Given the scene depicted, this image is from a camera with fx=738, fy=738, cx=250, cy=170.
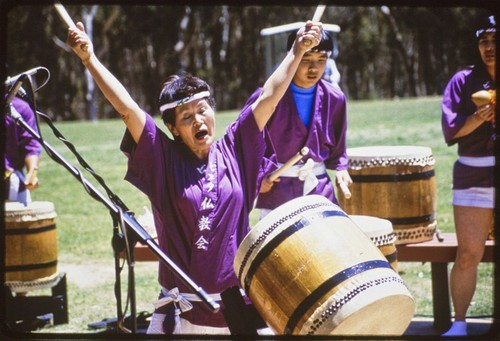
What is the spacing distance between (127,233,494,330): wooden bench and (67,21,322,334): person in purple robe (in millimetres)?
1488

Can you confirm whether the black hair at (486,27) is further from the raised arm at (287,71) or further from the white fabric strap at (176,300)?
the white fabric strap at (176,300)

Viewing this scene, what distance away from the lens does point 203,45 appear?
29.7 m

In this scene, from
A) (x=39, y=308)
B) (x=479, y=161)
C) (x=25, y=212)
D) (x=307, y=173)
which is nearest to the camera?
(x=307, y=173)

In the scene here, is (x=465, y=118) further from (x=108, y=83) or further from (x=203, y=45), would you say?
(x=203, y=45)

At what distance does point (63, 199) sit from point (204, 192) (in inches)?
290

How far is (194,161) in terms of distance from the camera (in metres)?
2.69

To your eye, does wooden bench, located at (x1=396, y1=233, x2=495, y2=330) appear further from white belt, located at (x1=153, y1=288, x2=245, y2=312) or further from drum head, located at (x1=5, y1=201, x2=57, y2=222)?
drum head, located at (x1=5, y1=201, x2=57, y2=222)

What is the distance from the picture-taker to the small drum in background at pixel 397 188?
13.8 ft

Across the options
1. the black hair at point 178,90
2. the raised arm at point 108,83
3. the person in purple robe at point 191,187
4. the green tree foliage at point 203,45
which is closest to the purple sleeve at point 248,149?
the person in purple robe at point 191,187

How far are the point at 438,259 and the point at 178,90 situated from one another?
6.81 feet

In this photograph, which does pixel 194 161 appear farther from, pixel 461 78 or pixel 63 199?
pixel 63 199

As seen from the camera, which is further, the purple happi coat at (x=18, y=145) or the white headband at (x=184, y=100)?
the purple happi coat at (x=18, y=145)

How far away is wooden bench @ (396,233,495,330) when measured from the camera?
4059mm

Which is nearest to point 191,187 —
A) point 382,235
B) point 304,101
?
point 382,235
